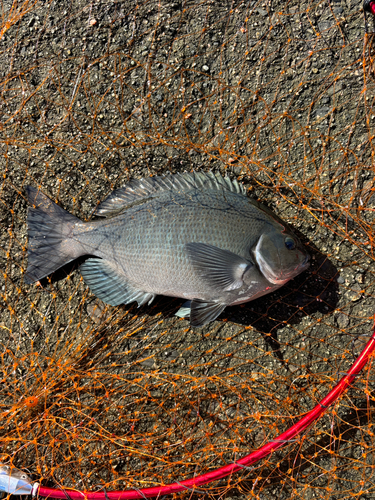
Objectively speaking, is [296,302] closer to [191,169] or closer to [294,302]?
[294,302]

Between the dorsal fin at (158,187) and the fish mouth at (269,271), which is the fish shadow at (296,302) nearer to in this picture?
the fish mouth at (269,271)

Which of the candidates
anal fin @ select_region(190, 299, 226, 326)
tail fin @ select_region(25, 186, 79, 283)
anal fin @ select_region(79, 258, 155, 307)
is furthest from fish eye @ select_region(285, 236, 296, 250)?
tail fin @ select_region(25, 186, 79, 283)

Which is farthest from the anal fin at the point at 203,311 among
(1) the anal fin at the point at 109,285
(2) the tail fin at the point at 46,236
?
(2) the tail fin at the point at 46,236

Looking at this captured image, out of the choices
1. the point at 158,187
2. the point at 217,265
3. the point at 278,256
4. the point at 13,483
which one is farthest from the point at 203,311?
the point at 13,483

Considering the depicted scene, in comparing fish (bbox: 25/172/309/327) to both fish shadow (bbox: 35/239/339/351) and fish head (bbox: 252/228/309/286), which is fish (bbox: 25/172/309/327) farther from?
fish shadow (bbox: 35/239/339/351)

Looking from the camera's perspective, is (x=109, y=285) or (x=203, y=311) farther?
(x=109, y=285)

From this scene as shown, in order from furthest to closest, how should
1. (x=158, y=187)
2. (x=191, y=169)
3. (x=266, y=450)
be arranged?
(x=191, y=169)
(x=158, y=187)
(x=266, y=450)
